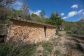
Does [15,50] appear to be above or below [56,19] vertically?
below

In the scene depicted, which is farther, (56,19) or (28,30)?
(56,19)

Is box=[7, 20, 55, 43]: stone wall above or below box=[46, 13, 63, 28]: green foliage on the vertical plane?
below

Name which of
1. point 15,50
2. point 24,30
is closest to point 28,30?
point 24,30

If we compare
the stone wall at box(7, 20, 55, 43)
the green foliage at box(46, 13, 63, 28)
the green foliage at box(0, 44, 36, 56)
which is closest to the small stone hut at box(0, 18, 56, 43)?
the stone wall at box(7, 20, 55, 43)

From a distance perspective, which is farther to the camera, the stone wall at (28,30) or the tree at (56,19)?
the tree at (56,19)

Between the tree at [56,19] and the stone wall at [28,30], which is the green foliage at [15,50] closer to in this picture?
the stone wall at [28,30]

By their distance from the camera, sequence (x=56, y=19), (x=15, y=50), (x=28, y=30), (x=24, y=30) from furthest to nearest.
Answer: (x=56, y=19) → (x=28, y=30) → (x=24, y=30) → (x=15, y=50)

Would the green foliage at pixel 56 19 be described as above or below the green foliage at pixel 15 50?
above

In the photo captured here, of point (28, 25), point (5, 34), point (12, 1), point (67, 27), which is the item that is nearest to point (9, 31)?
point (5, 34)

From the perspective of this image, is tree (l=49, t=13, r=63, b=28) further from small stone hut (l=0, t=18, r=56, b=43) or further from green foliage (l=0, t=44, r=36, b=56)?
green foliage (l=0, t=44, r=36, b=56)

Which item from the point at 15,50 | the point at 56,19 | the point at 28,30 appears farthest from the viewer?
the point at 56,19

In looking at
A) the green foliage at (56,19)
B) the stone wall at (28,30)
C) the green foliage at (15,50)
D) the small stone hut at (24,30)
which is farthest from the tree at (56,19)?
the green foliage at (15,50)

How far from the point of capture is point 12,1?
34.1ft

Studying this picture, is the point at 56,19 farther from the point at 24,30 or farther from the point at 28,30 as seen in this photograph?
the point at 24,30
